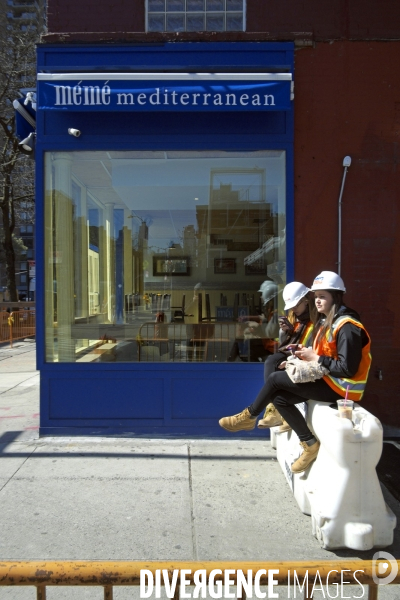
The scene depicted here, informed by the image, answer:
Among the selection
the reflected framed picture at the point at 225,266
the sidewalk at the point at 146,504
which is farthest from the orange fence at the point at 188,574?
the reflected framed picture at the point at 225,266

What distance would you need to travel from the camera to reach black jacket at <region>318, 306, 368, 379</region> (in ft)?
Answer: 11.4

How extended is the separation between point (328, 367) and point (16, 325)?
46.8 feet

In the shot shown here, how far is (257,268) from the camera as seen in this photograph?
Result: 6.05m

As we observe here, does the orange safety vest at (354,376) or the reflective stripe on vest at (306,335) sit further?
the reflective stripe on vest at (306,335)

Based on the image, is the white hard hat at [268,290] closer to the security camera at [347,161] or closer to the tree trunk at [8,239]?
the security camera at [347,161]

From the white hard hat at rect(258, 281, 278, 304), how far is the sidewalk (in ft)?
5.42

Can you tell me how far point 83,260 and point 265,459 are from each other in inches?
127

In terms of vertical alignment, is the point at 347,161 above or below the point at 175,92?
below

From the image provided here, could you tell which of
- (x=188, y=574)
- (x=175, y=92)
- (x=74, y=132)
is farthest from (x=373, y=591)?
(x=74, y=132)

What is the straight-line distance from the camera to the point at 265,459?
4867mm

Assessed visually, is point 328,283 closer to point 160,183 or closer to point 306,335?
point 306,335

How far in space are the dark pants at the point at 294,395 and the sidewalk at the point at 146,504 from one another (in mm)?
683

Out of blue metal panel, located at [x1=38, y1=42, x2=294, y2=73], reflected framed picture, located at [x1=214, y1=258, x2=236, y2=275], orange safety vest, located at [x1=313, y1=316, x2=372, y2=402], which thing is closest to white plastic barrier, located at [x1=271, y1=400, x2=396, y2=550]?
orange safety vest, located at [x1=313, y1=316, x2=372, y2=402]

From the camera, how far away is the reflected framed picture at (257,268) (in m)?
5.96
